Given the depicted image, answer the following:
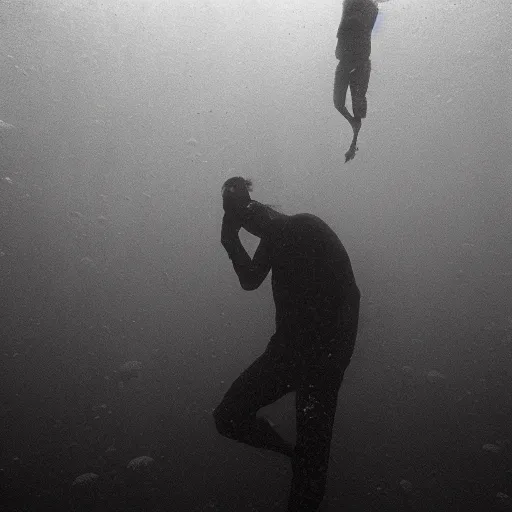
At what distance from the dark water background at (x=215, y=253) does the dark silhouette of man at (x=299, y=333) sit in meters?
1.52

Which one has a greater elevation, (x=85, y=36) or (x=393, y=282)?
(x=85, y=36)

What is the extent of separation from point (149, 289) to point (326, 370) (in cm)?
384

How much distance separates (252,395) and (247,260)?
675 millimetres

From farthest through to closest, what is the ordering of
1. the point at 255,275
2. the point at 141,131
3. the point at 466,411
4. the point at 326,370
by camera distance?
the point at 141,131 < the point at 466,411 < the point at 255,275 < the point at 326,370

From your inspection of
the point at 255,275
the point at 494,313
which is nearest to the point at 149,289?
the point at 255,275

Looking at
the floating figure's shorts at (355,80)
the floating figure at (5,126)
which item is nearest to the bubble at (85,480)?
the floating figure's shorts at (355,80)

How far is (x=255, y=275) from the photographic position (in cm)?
193

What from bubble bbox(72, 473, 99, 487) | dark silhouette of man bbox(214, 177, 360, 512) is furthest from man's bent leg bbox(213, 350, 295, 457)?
bubble bbox(72, 473, 99, 487)

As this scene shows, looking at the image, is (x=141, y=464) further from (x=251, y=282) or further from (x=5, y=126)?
(x=5, y=126)

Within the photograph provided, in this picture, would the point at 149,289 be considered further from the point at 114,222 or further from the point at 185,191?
the point at 185,191

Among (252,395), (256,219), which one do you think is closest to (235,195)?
(256,219)

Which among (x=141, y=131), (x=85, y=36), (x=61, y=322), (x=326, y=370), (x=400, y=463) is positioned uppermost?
(x=85, y=36)

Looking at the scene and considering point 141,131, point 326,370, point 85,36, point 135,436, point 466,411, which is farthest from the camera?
point 85,36

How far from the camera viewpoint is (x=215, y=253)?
19.6ft
